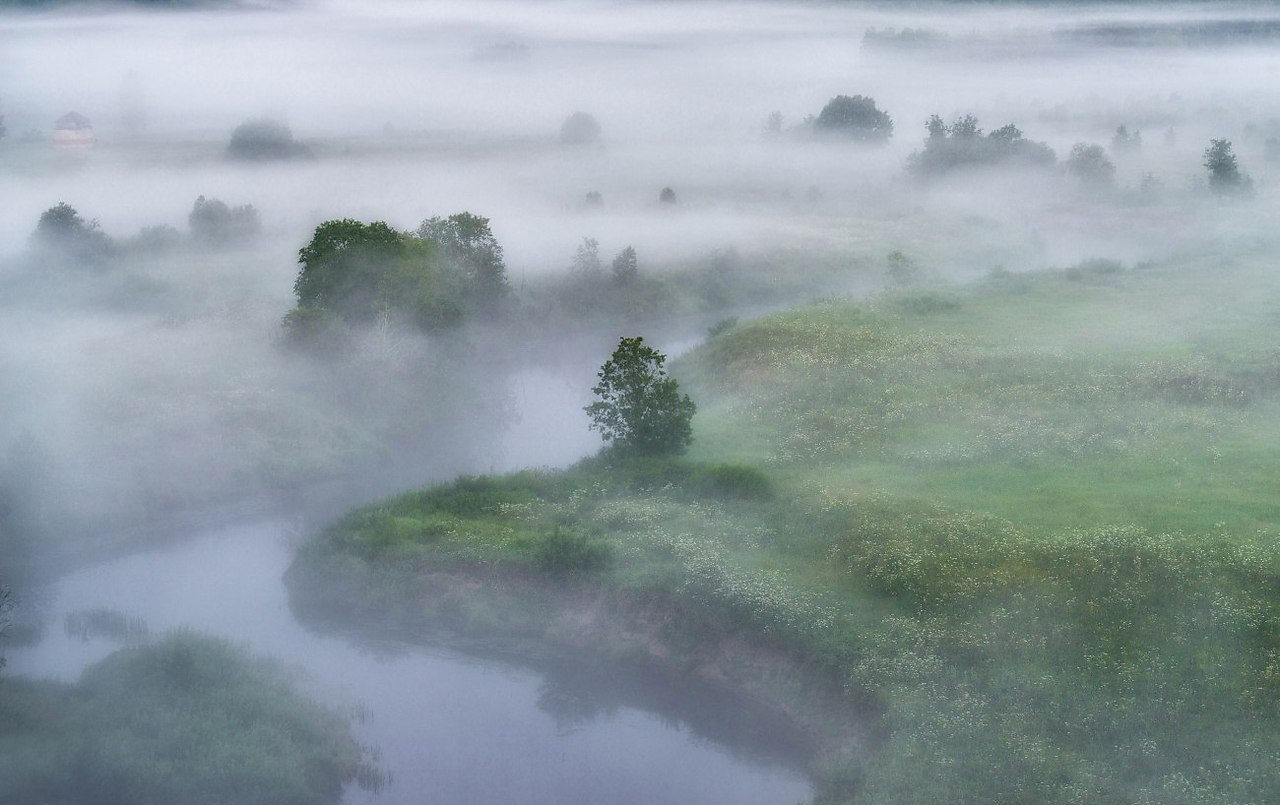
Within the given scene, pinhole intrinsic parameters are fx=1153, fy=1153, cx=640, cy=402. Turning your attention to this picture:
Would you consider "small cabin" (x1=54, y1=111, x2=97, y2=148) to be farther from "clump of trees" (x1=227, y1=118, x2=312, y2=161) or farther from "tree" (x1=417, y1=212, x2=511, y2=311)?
"tree" (x1=417, y1=212, x2=511, y2=311)

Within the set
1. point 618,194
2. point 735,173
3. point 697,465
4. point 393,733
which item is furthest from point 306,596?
point 735,173

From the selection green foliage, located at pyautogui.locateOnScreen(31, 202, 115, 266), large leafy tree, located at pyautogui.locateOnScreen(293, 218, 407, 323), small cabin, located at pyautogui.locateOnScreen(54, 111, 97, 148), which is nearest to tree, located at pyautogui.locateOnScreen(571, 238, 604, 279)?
large leafy tree, located at pyautogui.locateOnScreen(293, 218, 407, 323)

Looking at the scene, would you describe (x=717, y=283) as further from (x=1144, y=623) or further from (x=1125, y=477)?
(x=1144, y=623)

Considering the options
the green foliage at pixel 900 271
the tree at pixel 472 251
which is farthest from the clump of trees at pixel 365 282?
the green foliage at pixel 900 271

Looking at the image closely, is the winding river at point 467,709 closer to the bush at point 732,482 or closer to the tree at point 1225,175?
the bush at point 732,482

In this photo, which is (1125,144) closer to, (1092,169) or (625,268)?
(1092,169)

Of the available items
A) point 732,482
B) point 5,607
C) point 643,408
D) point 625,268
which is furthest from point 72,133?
point 732,482
